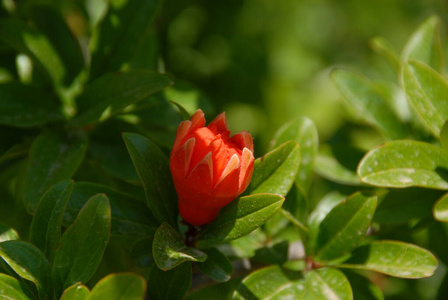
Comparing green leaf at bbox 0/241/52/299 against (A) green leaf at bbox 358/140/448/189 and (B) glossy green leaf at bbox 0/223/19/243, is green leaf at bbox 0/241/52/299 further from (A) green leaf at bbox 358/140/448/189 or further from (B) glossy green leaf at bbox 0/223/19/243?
(A) green leaf at bbox 358/140/448/189

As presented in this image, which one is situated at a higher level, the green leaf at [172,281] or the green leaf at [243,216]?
the green leaf at [243,216]

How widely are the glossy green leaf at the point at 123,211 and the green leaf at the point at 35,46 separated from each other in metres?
0.40

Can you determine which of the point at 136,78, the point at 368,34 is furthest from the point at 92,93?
the point at 368,34

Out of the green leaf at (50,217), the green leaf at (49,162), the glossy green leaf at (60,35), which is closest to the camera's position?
the green leaf at (50,217)

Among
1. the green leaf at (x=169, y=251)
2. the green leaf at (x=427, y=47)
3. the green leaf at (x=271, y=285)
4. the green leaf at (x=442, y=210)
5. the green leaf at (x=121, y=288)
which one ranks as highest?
the green leaf at (x=427, y=47)

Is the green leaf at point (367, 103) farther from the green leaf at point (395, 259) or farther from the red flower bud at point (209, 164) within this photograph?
the red flower bud at point (209, 164)

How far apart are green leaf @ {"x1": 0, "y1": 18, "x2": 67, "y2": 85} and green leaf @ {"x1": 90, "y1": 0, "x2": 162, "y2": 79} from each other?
0.09 metres

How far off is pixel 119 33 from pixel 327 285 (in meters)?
0.75

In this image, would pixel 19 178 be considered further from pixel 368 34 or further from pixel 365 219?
pixel 368 34

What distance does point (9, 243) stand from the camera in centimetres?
84

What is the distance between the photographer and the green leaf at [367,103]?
1280mm

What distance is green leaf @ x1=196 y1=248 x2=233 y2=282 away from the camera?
918mm

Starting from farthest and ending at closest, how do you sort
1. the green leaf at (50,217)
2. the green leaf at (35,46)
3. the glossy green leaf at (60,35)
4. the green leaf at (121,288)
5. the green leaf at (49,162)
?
the glossy green leaf at (60,35) < the green leaf at (35,46) < the green leaf at (49,162) < the green leaf at (50,217) < the green leaf at (121,288)

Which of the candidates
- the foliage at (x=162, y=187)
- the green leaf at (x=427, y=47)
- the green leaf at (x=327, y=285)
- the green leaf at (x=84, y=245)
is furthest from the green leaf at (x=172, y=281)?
the green leaf at (x=427, y=47)
